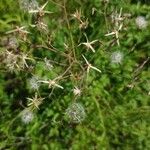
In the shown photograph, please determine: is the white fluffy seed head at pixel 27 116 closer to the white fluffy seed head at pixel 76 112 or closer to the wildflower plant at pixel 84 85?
the wildflower plant at pixel 84 85

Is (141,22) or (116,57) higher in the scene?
(141,22)

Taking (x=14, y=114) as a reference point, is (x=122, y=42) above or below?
above

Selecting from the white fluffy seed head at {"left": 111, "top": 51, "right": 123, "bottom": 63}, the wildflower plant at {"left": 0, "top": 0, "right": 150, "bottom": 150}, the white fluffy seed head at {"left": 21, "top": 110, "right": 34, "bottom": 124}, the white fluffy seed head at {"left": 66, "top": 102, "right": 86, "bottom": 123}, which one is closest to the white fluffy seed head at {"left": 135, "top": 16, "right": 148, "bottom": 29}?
the wildflower plant at {"left": 0, "top": 0, "right": 150, "bottom": 150}

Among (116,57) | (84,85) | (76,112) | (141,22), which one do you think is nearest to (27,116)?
(76,112)

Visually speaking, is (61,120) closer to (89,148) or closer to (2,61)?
(89,148)

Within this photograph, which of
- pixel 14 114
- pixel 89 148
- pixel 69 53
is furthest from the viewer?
pixel 14 114

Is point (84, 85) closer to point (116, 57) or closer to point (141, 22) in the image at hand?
point (116, 57)

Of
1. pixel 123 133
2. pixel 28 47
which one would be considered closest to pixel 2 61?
pixel 28 47

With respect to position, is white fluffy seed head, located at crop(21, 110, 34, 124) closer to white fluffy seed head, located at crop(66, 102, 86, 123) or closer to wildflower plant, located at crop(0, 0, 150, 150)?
wildflower plant, located at crop(0, 0, 150, 150)
